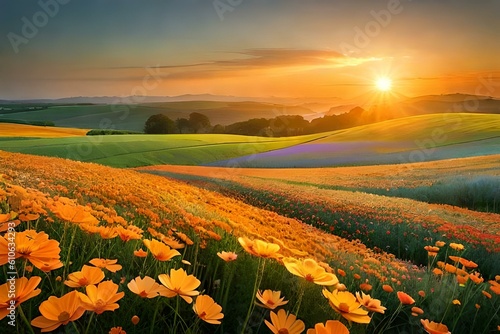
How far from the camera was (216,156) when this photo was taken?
7.71 metres

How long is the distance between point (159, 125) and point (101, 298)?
775 cm

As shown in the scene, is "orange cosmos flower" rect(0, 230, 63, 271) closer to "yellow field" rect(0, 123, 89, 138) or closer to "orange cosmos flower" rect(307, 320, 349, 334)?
"orange cosmos flower" rect(307, 320, 349, 334)

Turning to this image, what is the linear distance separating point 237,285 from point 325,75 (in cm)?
484

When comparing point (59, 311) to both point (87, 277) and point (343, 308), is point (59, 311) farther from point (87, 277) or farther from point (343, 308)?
point (343, 308)

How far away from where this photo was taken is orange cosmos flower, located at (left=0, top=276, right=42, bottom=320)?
787 mm

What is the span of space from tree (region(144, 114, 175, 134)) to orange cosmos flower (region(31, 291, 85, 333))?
716cm

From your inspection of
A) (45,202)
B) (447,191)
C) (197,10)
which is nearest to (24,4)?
(197,10)

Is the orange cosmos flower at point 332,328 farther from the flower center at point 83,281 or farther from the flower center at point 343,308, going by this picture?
the flower center at point 83,281

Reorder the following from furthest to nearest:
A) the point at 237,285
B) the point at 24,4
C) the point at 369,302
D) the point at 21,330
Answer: the point at 24,4 < the point at 237,285 < the point at 369,302 < the point at 21,330

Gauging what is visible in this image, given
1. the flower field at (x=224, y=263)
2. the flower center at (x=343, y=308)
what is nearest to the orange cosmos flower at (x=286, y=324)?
the flower field at (x=224, y=263)

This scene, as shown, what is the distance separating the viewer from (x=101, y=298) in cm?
90

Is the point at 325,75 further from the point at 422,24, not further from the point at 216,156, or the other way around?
the point at 216,156

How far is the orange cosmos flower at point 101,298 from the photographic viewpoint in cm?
85

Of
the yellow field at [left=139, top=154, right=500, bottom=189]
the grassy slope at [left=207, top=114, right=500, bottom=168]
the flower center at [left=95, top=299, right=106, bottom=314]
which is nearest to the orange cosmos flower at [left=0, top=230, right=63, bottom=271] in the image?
the flower center at [left=95, top=299, right=106, bottom=314]
